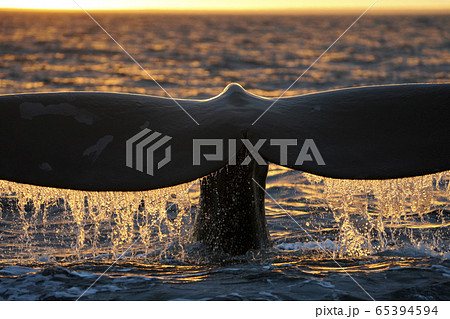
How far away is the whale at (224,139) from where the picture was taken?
3.51 meters

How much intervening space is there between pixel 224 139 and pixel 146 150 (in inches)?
15.8

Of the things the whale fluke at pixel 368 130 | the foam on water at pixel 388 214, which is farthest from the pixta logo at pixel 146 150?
the foam on water at pixel 388 214

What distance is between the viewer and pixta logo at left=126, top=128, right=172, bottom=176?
350 cm

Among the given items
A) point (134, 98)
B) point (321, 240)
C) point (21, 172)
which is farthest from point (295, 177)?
point (21, 172)

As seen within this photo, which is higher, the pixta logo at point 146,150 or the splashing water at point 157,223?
the pixta logo at point 146,150

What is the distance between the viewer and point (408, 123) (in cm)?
394

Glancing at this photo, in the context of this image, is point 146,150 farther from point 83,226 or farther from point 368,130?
point 83,226

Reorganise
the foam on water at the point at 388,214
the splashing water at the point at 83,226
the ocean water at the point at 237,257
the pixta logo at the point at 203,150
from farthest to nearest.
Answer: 1. the foam on water at the point at 388,214
2. the splashing water at the point at 83,226
3. the ocean water at the point at 237,257
4. the pixta logo at the point at 203,150

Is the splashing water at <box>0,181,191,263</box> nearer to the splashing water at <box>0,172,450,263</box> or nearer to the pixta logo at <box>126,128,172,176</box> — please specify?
the splashing water at <box>0,172,450,263</box>

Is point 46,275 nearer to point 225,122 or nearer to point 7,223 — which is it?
point 225,122

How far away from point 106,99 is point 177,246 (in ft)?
4.40

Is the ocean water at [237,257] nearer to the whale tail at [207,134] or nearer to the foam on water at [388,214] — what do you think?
the foam on water at [388,214]

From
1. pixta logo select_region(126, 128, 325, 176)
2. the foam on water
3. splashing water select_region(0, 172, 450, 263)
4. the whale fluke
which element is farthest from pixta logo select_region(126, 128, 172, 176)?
the foam on water

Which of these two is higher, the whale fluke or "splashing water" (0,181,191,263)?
the whale fluke
